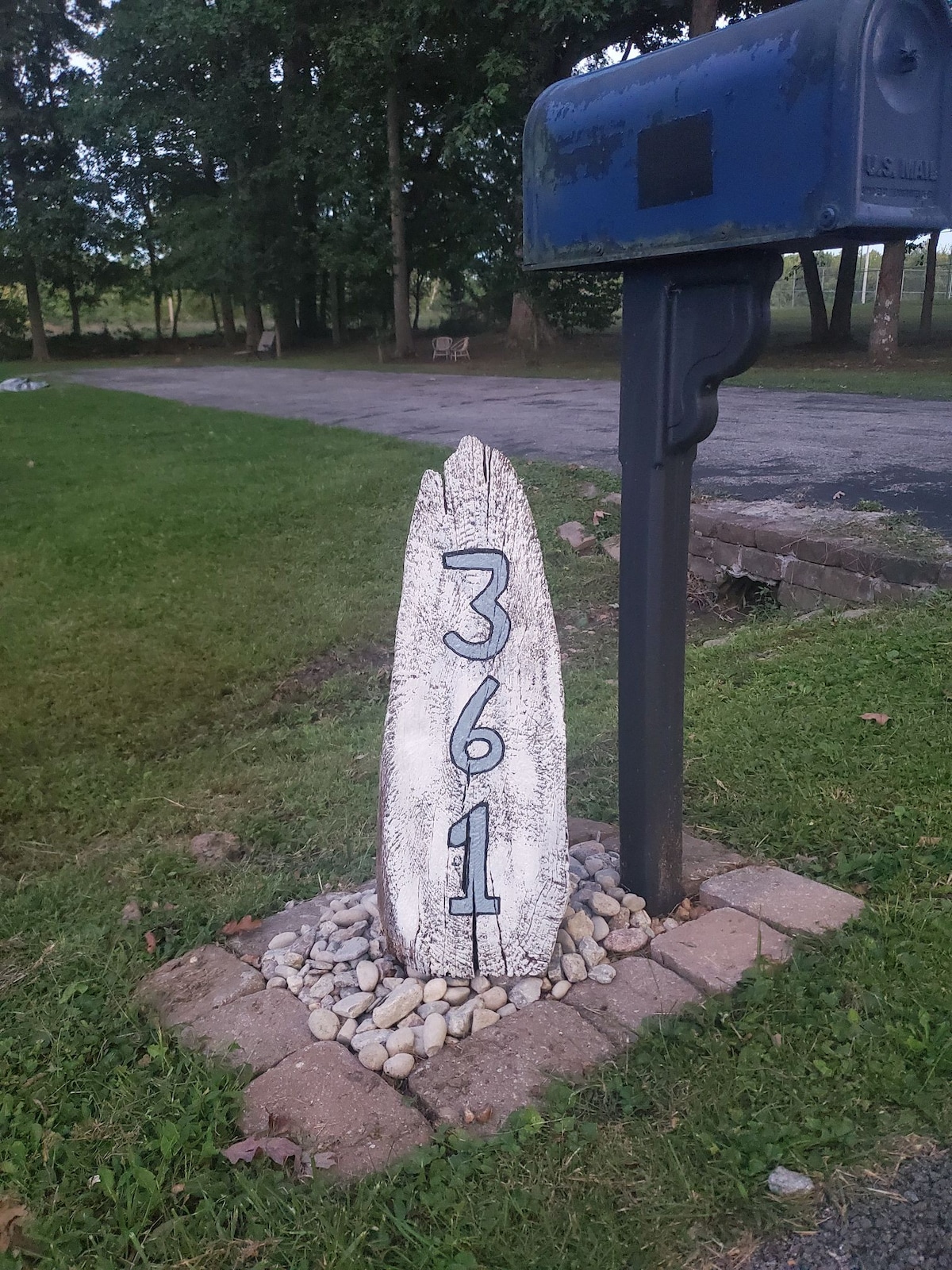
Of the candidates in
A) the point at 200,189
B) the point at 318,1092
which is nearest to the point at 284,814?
the point at 318,1092

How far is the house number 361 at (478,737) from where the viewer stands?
2543mm

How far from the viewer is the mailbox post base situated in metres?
2.39

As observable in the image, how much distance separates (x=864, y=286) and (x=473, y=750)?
39.3 m

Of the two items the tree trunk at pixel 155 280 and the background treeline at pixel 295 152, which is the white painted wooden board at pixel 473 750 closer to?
the background treeline at pixel 295 152

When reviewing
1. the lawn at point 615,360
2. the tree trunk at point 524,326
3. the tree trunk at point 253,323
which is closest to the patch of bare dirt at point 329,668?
the lawn at point 615,360

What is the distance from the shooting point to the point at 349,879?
10.7 feet

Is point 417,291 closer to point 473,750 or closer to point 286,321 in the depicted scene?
point 286,321

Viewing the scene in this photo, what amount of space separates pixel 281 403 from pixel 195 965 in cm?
1457

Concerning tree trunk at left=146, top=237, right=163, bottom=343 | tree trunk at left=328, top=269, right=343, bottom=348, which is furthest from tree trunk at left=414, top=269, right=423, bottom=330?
tree trunk at left=146, top=237, right=163, bottom=343

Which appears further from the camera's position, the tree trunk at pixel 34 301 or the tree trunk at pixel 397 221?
the tree trunk at pixel 34 301

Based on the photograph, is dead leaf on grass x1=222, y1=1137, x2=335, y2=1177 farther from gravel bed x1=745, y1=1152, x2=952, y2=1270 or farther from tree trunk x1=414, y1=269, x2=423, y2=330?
tree trunk x1=414, y1=269, x2=423, y2=330

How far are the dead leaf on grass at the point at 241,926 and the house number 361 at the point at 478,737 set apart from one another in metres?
0.70

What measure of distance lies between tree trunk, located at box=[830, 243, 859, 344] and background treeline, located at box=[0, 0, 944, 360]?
0.64 metres

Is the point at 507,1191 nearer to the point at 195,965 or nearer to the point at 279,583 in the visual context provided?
the point at 195,965
